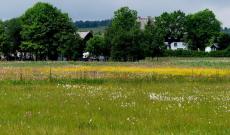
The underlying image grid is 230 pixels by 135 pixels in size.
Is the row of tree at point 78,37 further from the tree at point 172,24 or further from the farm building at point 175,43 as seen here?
the farm building at point 175,43

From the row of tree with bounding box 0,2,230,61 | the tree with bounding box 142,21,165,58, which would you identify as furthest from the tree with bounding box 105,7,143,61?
the tree with bounding box 142,21,165,58

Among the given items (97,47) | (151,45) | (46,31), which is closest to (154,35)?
(151,45)

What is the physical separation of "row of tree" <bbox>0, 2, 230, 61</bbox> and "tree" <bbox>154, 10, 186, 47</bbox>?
281 cm

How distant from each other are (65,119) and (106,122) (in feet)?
4.50

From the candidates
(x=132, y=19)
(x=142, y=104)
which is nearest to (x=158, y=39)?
(x=132, y=19)

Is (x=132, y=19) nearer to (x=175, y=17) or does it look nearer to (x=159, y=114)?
(x=175, y=17)

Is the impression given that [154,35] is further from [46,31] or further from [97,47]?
[46,31]

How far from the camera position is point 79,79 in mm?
40594

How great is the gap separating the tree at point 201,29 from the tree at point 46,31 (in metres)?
48.0

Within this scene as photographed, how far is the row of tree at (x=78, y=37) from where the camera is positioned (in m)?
114

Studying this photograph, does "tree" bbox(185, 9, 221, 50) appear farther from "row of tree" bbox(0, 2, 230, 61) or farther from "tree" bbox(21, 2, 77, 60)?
"tree" bbox(21, 2, 77, 60)

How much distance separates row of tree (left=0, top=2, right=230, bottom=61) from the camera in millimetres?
113688

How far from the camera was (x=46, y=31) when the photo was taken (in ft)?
446

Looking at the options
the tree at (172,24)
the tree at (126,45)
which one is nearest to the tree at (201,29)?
the tree at (172,24)
